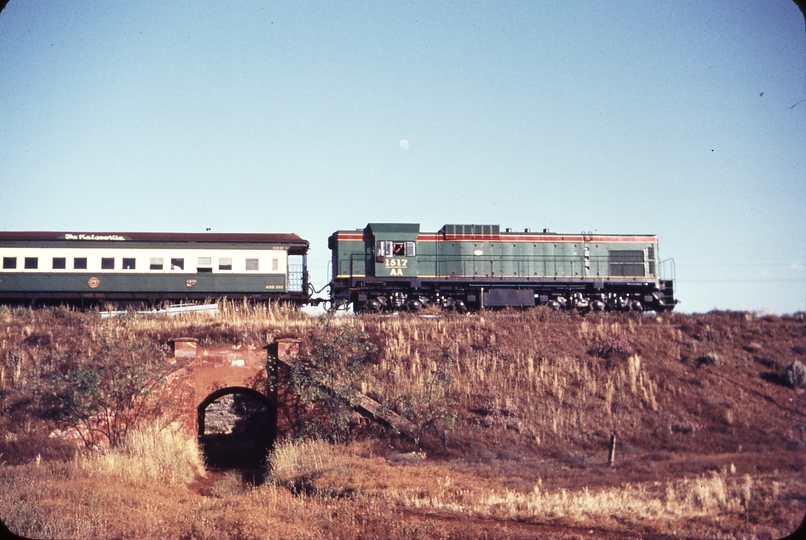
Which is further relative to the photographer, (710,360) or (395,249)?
(395,249)

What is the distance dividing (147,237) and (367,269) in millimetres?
9474

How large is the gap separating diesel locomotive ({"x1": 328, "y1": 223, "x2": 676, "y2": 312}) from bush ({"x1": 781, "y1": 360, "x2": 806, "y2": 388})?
349 inches

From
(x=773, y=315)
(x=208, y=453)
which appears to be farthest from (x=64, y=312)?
(x=773, y=315)

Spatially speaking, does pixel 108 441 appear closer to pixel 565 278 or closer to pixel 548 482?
pixel 548 482

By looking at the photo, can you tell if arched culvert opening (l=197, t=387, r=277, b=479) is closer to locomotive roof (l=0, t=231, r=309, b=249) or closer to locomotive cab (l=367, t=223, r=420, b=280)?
locomotive roof (l=0, t=231, r=309, b=249)

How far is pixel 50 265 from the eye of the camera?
26469 millimetres

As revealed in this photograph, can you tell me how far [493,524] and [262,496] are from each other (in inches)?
207

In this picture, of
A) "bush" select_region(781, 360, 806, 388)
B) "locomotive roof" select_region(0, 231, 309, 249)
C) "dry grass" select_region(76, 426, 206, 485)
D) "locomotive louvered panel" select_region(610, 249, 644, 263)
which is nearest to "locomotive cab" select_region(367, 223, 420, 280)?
"locomotive roof" select_region(0, 231, 309, 249)

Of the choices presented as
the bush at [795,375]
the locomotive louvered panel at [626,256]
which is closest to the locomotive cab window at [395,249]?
the locomotive louvered panel at [626,256]

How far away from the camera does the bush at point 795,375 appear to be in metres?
19.6

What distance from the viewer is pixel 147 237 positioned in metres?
26.9

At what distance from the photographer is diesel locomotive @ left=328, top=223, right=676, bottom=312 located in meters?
27.7

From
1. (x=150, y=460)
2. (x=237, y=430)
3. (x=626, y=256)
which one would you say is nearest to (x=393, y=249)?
(x=237, y=430)

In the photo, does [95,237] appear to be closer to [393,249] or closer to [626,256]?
[393,249]
